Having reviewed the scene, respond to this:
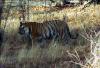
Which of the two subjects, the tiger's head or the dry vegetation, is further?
the tiger's head

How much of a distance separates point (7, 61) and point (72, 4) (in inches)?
415

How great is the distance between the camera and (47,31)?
12.0 metres

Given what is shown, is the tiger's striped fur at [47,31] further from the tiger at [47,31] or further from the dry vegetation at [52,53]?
the dry vegetation at [52,53]

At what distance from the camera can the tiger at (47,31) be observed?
447 inches

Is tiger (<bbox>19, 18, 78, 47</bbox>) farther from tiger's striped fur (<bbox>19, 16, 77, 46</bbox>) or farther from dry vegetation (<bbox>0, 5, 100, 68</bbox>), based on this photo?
dry vegetation (<bbox>0, 5, 100, 68</bbox>)

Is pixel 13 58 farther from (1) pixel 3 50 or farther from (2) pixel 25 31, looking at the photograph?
(2) pixel 25 31

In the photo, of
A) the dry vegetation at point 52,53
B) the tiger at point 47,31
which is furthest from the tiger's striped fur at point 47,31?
the dry vegetation at point 52,53

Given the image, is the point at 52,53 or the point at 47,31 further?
the point at 47,31

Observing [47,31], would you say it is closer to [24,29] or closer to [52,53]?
[24,29]

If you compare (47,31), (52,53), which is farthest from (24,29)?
(52,53)

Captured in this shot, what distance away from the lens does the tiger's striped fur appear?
11417 mm

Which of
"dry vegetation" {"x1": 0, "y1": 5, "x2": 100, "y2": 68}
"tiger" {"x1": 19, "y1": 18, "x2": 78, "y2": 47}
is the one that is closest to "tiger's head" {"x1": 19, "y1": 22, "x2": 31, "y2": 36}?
"tiger" {"x1": 19, "y1": 18, "x2": 78, "y2": 47}

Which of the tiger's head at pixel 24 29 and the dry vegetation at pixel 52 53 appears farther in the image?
the tiger's head at pixel 24 29

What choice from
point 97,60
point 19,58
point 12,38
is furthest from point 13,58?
point 97,60
